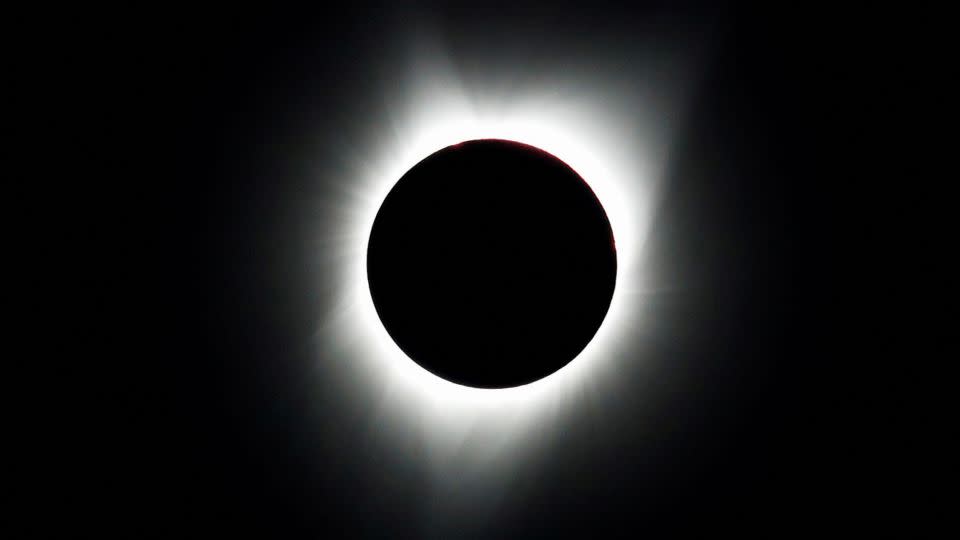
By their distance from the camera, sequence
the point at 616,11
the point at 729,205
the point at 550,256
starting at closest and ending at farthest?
the point at 550,256, the point at 616,11, the point at 729,205

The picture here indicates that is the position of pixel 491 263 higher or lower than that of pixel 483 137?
lower

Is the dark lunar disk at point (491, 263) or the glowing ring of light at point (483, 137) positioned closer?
the dark lunar disk at point (491, 263)

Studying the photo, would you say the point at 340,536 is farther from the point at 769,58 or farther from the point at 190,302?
the point at 769,58

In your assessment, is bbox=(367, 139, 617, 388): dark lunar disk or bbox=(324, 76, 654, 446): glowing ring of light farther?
bbox=(324, 76, 654, 446): glowing ring of light

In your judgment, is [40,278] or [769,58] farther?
[40,278]

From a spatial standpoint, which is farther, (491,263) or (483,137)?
(483,137)

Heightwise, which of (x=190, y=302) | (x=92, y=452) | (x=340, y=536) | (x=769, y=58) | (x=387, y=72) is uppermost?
(x=769, y=58)

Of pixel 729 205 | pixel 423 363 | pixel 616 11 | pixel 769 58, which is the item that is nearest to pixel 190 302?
pixel 423 363

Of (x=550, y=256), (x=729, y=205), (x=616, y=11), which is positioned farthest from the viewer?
(x=729, y=205)
